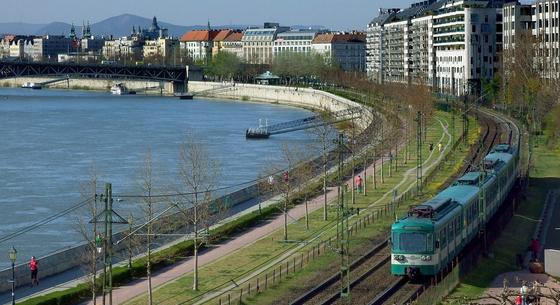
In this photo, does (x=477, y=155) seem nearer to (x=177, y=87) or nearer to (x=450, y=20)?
(x=450, y=20)

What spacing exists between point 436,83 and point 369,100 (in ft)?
82.7

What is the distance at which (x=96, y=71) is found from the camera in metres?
147

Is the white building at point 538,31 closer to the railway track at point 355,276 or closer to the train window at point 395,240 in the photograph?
the railway track at point 355,276

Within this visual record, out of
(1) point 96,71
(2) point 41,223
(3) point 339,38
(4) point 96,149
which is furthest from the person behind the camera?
(3) point 339,38

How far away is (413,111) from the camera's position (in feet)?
218

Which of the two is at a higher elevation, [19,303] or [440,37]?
[440,37]

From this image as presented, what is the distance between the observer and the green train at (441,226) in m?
24.5

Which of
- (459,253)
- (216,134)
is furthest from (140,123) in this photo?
(459,253)

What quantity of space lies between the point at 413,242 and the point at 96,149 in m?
45.4

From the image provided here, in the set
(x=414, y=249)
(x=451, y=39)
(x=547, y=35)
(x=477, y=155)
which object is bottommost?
(x=414, y=249)

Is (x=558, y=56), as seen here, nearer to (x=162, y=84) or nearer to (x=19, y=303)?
(x=19, y=303)

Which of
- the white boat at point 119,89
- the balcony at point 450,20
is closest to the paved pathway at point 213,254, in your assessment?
Answer: the balcony at point 450,20

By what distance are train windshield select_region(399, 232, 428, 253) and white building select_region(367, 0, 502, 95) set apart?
2454 inches

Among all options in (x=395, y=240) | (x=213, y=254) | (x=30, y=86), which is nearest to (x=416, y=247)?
(x=395, y=240)
